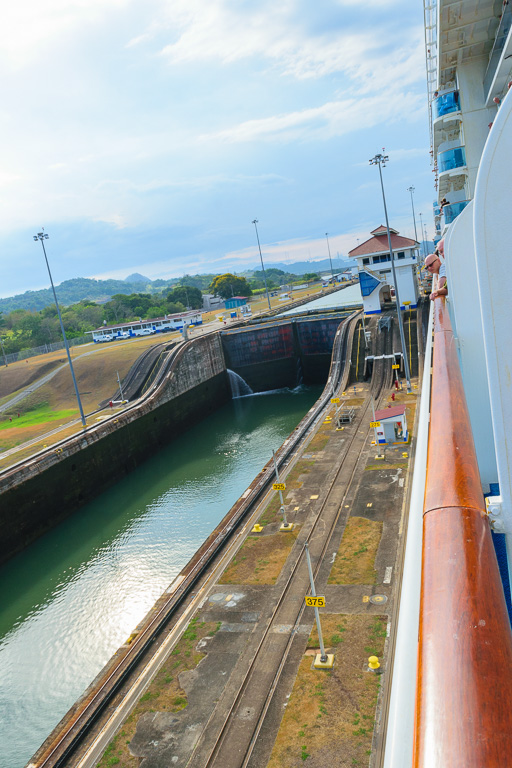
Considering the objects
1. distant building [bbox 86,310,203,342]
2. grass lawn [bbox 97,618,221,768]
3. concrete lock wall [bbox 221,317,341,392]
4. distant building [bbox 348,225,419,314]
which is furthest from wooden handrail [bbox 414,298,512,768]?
distant building [bbox 86,310,203,342]

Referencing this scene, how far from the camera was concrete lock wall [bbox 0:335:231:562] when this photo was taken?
74.7ft

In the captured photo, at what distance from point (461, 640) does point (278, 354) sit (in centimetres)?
4279

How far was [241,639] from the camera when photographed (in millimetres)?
11797

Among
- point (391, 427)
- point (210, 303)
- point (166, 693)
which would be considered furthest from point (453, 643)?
point (210, 303)

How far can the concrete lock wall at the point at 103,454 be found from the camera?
22.8 m

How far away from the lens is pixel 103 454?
28.5m

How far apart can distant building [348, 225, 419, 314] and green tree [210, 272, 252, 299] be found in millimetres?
77698

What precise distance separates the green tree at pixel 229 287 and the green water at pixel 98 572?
85475 millimetres

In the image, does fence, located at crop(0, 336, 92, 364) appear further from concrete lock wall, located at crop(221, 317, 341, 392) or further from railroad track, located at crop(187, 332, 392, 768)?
railroad track, located at crop(187, 332, 392, 768)

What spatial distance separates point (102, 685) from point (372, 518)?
29.0ft

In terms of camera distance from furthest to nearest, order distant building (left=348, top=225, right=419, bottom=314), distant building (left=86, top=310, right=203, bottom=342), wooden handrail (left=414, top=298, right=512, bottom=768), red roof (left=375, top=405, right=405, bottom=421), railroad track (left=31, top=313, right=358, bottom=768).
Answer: distant building (left=86, top=310, right=203, bottom=342) < distant building (left=348, top=225, right=419, bottom=314) < red roof (left=375, top=405, right=405, bottom=421) < railroad track (left=31, top=313, right=358, bottom=768) < wooden handrail (left=414, top=298, right=512, bottom=768)

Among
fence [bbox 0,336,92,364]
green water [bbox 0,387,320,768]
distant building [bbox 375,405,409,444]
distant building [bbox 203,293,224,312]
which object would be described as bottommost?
green water [bbox 0,387,320,768]

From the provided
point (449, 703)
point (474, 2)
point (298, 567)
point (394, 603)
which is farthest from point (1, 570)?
point (474, 2)

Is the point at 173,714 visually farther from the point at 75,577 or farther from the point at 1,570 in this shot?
the point at 1,570
